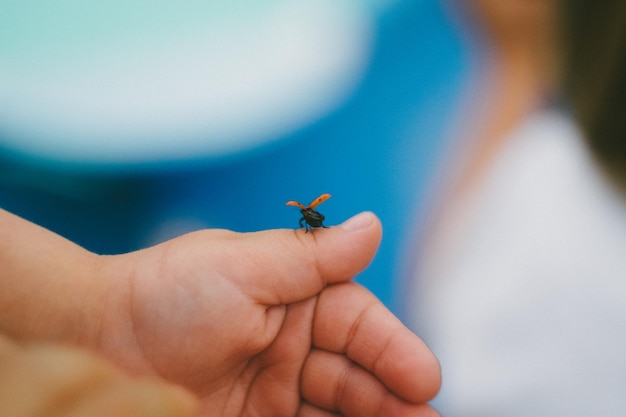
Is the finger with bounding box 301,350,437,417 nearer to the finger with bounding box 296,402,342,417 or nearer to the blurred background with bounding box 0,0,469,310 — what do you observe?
the finger with bounding box 296,402,342,417

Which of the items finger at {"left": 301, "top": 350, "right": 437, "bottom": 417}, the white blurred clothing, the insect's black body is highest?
the white blurred clothing

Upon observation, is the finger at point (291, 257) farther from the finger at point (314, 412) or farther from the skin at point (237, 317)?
the finger at point (314, 412)

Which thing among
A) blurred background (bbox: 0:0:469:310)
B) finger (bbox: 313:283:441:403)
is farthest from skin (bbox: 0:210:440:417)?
blurred background (bbox: 0:0:469:310)

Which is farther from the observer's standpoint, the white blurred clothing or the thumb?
the white blurred clothing

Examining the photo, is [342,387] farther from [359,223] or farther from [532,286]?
[532,286]

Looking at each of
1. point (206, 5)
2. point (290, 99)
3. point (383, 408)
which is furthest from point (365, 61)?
point (383, 408)

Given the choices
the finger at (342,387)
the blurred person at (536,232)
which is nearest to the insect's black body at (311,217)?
the finger at (342,387)
